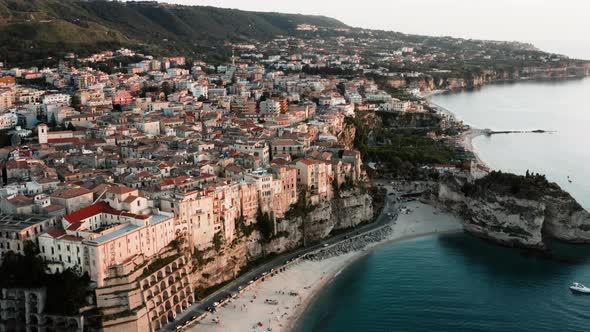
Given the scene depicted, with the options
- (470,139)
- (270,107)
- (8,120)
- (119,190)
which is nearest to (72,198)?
(119,190)

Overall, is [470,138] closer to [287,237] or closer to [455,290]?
[287,237]

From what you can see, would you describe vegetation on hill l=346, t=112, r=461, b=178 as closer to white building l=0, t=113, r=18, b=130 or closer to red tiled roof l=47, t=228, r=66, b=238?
white building l=0, t=113, r=18, b=130

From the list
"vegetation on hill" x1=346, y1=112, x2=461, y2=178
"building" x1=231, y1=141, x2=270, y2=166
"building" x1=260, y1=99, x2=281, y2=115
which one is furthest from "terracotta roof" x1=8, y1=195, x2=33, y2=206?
"building" x1=260, y1=99, x2=281, y2=115

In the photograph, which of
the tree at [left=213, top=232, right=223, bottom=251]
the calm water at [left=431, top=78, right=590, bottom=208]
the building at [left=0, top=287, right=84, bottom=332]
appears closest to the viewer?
the building at [left=0, top=287, right=84, bottom=332]

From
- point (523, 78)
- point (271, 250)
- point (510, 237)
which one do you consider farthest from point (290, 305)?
point (523, 78)

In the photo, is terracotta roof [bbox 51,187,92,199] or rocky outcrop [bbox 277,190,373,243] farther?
rocky outcrop [bbox 277,190,373,243]

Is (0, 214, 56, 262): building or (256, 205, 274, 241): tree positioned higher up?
(0, 214, 56, 262): building

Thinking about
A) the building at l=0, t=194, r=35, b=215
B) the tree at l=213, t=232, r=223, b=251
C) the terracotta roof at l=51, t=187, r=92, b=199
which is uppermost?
the terracotta roof at l=51, t=187, r=92, b=199
